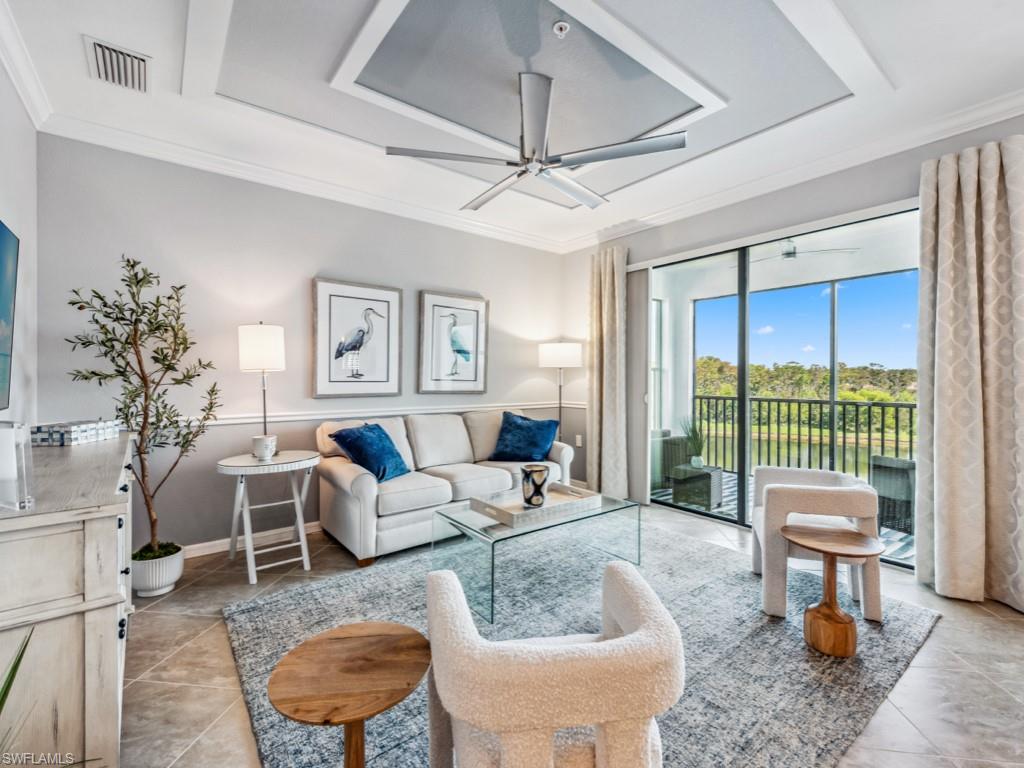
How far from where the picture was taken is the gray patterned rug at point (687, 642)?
148cm

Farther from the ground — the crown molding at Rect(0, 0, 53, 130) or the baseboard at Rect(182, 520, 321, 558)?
the crown molding at Rect(0, 0, 53, 130)

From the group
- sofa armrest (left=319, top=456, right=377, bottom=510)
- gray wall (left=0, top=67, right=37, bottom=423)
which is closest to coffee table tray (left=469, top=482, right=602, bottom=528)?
sofa armrest (left=319, top=456, right=377, bottom=510)

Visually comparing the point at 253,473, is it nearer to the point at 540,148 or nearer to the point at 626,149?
the point at 540,148

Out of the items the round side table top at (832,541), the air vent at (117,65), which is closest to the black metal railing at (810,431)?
the round side table top at (832,541)

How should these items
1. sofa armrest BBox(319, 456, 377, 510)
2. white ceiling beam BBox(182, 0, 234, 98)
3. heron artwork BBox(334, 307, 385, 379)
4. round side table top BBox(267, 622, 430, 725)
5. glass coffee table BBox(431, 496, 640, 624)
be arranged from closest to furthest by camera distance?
round side table top BBox(267, 622, 430, 725) < white ceiling beam BBox(182, 0, 234, 98) < glass coffee table BBox(431, 496, 640, 624) < sofa armrest BBox(319, 456, 377, 510) < heron artwork BBox(334, 307, 385, 379)

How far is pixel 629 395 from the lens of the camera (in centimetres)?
441

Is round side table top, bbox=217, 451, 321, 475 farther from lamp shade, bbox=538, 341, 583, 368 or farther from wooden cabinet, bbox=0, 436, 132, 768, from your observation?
lamp shade, bbox=538, 341, 583, 368

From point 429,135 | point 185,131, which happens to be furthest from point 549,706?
point 185,131

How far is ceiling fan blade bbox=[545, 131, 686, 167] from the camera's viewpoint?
2162 mm

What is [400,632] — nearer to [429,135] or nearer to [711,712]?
[711,712]

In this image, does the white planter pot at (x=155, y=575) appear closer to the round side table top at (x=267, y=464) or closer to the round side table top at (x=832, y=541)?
the round side table top at (x=267, y=464)

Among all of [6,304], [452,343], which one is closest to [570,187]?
[452,343]

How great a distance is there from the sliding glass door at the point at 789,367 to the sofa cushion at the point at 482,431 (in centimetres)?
146

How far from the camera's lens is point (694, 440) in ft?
13.2
